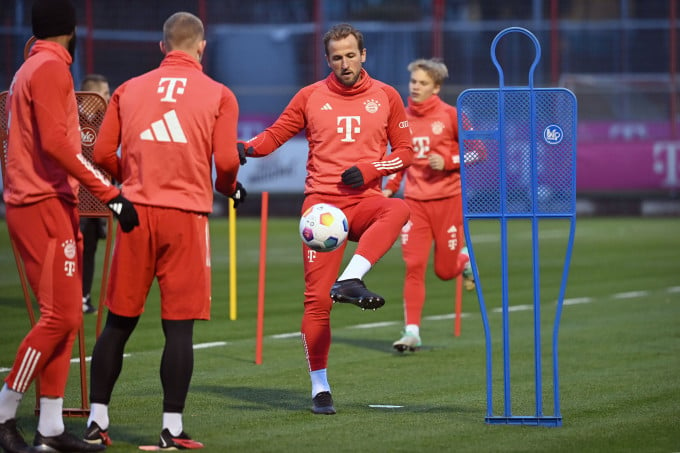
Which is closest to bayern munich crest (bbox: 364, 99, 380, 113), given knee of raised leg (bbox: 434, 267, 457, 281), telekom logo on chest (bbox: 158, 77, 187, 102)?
telekom logo on chest (bbox: 158, 77, 187, 102)

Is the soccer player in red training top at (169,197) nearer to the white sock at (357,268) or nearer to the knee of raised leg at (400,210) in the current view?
the white sock at (357,268)

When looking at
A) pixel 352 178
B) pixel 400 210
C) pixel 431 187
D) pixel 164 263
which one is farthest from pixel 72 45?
pixel 431 187

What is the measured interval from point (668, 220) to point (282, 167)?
9.25 m

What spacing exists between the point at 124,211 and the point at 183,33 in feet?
3.38

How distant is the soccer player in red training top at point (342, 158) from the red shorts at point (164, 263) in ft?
5.32

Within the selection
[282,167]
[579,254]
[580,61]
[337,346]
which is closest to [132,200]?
[337,346]

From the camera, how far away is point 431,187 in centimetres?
1267

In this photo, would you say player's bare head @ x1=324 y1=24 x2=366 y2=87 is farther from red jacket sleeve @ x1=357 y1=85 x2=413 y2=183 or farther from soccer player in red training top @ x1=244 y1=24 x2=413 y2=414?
red jacket sleeve @ x1=357 y1=85 x2=413 y2=183

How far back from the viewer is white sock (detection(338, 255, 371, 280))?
8445 millimetres

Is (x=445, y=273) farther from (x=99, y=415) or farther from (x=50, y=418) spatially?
(x=50, y=418)

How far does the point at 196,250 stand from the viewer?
7254mm

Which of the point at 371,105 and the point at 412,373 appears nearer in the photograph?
the point at 371,105

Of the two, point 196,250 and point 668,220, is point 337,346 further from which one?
point 668,220

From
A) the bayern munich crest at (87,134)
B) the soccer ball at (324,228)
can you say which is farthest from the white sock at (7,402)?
the soccer ball at (324,228)
